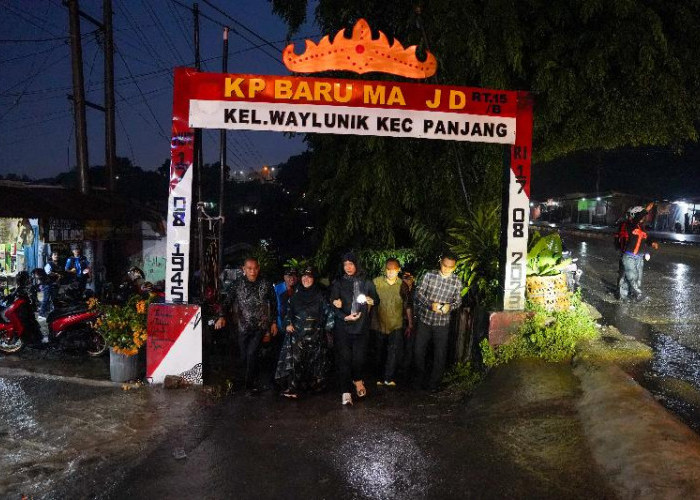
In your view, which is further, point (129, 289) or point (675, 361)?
point (129, 289)

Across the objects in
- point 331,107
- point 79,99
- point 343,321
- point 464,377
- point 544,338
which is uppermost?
point 79,99

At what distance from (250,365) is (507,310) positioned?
11.3ft

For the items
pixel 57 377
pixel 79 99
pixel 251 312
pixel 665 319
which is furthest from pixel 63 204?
pixel 665 319

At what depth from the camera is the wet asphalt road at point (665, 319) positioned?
556cm

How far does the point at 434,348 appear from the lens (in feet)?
21.9

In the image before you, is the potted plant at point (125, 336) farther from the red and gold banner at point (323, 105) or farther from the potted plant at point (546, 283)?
the potted plant at point (546, 283)

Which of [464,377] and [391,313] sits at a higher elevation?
[391,313]

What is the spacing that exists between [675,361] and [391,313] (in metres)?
3.70

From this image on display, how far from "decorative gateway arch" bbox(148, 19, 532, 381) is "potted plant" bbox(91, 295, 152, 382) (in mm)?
279

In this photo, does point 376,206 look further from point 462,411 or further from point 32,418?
point 32,418

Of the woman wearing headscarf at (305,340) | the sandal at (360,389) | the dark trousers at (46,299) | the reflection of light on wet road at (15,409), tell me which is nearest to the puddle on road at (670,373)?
the sandal at (360,389)

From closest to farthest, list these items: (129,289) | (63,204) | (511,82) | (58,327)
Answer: (58,327) < (511,82) < (129,289) < (63,204)

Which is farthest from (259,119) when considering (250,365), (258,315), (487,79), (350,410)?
(487,79)

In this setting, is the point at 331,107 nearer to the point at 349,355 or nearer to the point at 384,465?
the point at 349,355
